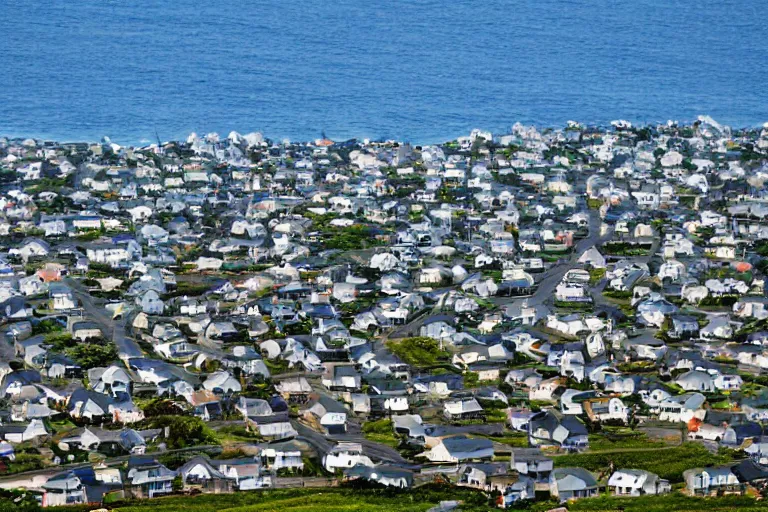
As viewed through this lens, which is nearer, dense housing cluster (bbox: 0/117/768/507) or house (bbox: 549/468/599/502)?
house (bbox: 549/468/599/502)

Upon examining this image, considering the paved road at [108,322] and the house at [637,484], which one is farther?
the paved road at [108,322]

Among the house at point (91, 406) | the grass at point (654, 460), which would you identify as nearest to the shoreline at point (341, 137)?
the house at point (91, 406)

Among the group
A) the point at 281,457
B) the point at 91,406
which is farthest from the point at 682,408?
the point at 91,406

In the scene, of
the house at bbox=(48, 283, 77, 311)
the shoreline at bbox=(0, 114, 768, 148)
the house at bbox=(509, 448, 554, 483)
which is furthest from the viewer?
the shoreline at bbox=(0, 114, 768, 148)

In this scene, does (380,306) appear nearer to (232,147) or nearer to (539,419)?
(539,419)

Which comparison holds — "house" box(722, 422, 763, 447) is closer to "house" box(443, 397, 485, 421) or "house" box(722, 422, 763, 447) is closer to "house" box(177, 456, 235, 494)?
"house" box(443, 397, 485, 421)

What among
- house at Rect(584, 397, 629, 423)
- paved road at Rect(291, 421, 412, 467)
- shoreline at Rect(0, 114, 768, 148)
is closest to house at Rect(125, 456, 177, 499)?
paved road at Rect(291, 421, 412, 467)

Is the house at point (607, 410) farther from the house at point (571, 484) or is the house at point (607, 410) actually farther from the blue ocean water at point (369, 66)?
the blue ocean water at point (369, 66)
